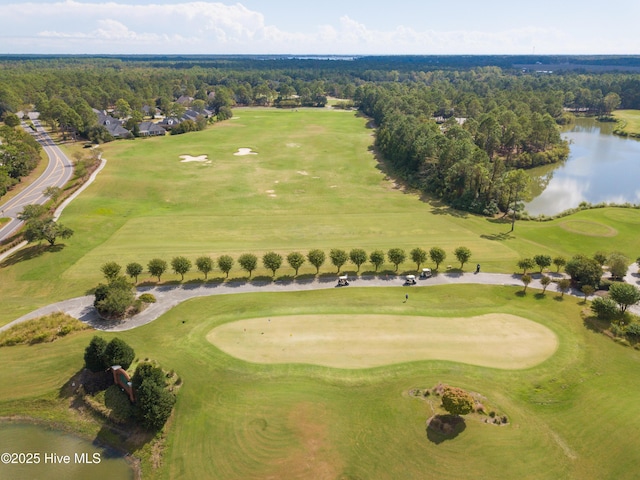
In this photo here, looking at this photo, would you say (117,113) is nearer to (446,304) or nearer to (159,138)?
(159,138)

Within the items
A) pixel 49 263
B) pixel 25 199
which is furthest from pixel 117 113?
pixel 49 263

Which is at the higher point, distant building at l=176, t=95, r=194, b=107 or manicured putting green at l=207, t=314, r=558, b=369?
distant building at l=176, t=95, r=194, b=107

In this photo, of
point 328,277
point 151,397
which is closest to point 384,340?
point 328,277

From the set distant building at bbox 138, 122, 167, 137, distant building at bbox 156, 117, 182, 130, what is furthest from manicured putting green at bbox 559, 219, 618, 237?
distant building at bbox 156, 117, 182, 130

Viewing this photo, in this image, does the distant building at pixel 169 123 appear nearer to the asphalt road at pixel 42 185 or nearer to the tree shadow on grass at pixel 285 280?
the asphalt road at pixel 42 185

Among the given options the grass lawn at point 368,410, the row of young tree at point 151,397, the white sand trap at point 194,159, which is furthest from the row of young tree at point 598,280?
the white sand trap at point 194,159

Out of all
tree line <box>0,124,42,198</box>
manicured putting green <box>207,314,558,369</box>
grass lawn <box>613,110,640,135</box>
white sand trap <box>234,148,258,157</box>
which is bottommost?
manicured putting green <box>207,314,558,369</box>

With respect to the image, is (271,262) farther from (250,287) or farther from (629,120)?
(629,120)

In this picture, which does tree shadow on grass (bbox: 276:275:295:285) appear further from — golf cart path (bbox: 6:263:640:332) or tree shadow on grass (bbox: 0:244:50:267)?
tree shadow on grass (bbox: 0:244:50:267)
